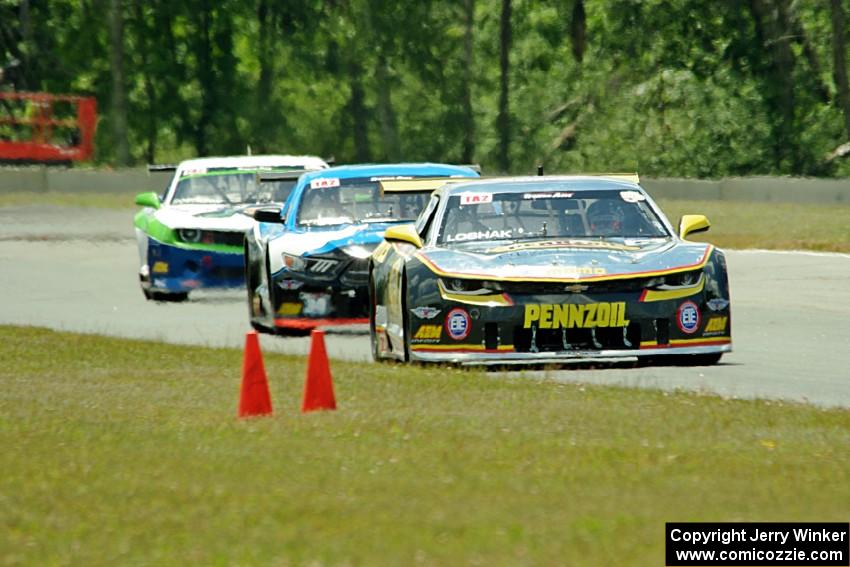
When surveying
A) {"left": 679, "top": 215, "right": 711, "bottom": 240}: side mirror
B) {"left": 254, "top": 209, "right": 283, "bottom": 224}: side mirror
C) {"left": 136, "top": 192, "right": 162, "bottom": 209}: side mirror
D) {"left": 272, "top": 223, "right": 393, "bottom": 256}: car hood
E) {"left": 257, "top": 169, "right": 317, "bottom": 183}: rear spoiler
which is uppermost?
{"left": 257, "top": 169, "right": 317, "bottom": 183}: rear spoiler

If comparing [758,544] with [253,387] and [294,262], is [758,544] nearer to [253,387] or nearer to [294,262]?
[253,387]

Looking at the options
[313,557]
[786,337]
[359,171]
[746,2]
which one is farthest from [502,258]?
[746,2]

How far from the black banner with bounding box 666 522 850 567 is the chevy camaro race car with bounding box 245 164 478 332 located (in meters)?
9.37

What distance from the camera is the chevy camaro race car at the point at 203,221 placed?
20.6m

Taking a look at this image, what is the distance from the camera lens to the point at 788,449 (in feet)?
29.2

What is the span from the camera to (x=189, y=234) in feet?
67.9

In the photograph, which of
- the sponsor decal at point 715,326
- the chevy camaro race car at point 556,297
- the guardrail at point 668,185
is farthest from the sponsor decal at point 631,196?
the guardrail at point 668,185

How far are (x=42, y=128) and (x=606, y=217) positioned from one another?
41.9m

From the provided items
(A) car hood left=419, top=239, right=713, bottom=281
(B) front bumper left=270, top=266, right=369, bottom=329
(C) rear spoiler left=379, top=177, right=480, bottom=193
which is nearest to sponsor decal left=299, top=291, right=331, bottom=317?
(B) front bumper left=270, top=266, right=369, bottom=329

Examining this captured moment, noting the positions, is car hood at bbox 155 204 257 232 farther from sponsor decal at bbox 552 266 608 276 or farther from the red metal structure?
the red metal structure

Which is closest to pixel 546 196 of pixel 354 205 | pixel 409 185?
pixel 409 185

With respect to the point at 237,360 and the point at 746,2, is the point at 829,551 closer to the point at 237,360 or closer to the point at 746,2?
the point at 237,360

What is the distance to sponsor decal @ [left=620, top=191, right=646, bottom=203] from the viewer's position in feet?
45.5

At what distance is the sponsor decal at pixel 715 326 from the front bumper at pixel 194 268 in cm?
862
